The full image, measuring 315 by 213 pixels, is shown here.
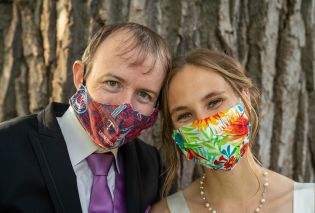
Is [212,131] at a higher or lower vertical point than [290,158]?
higher

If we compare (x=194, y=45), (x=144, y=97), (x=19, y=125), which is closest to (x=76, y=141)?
(x=19, y=125)

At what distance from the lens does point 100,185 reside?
289cm

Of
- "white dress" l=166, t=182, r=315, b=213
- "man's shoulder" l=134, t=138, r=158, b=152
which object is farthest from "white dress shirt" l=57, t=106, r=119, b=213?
"white dress" l=166, t=182, r=315, b=213

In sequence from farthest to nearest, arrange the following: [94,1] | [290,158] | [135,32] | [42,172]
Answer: [290,158] → [94,1] → [135,32] → [42,172]

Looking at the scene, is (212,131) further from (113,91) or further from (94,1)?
(94,1)

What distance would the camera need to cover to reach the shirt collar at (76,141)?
293cm

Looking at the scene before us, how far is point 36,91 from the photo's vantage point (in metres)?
3.60

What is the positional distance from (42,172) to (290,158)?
76.9 inches

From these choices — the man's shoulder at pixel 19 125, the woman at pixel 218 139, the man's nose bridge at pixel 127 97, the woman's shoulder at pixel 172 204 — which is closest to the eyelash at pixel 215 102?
the woman at pixel 218 139

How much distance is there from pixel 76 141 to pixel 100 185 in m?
0.30

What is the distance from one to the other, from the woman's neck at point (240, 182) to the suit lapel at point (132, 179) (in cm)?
48

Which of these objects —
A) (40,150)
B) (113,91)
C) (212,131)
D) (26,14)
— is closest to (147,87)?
(113,91)

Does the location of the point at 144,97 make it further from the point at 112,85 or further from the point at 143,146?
the point at 143,146

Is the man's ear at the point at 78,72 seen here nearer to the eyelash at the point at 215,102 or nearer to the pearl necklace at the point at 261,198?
the eyelash at the point at 215,102
